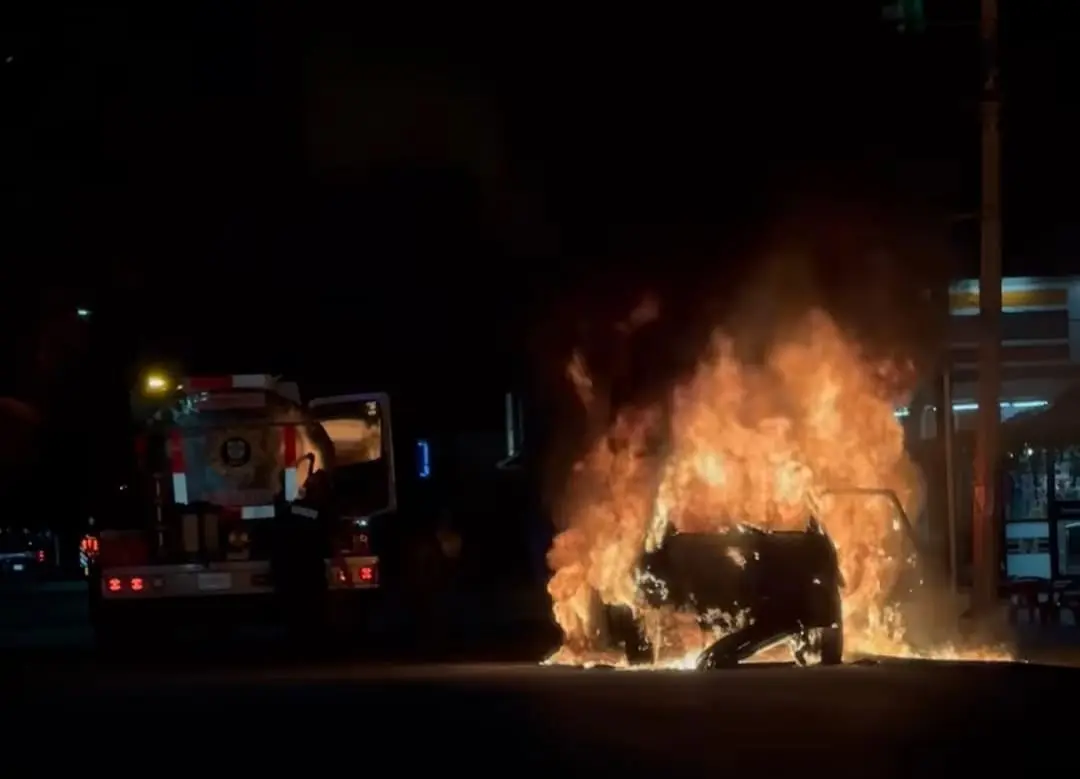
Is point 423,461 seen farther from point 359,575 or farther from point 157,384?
point 157,384

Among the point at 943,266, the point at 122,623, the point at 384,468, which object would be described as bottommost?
the point at 122,623

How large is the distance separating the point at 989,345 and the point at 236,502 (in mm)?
8807

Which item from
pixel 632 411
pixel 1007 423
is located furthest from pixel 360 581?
pixel 1007 423

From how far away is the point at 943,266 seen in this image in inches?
968

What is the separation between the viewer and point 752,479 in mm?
21359

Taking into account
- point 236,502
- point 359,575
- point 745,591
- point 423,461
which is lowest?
point 359,575

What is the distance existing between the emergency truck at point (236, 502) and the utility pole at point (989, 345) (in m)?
6.99

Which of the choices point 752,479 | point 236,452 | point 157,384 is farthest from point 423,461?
point 752,479

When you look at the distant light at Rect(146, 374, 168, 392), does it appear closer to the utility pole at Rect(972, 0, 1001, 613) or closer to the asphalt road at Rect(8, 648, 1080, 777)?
the asphalt road at Rect(8, 648, 1080, 777)

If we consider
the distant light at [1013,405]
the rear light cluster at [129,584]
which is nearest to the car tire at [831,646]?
the rear light cluster at [129,584]

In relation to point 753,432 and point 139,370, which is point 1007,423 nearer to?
point 753,432

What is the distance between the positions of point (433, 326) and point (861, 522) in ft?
125

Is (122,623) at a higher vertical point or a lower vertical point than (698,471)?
lower

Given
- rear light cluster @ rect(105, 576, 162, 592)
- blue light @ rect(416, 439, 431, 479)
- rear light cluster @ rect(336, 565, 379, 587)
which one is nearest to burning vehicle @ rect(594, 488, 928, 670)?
rear light cluster @ rect(336, 565, 379, 587)
